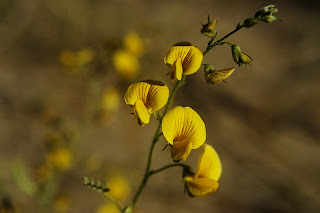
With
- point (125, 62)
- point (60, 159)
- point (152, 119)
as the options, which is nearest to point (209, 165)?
point (60, 159)

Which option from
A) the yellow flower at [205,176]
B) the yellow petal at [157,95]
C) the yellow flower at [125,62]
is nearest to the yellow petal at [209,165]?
the yellow flower at [205,176]

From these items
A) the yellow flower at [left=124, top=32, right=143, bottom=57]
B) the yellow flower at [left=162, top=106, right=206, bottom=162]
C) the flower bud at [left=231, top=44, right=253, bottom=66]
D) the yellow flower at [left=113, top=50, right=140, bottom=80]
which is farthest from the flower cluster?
the yellow flower at [left=124, top=32, right=143, bottom=57]

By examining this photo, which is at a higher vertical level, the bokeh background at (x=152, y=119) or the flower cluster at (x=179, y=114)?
the flower cluster at (x=179, y=114)

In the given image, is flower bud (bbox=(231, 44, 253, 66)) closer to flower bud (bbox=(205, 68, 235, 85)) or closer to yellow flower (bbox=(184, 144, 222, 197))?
flower bud (bbox=(205, 68, 235, 85))

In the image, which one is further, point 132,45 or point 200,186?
point 132,45

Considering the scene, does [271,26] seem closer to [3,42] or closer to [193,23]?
[193,23]

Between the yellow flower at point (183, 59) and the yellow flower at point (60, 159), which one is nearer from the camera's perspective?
the yellow flower at point (183, 59)

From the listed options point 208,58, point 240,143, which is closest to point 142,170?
point 240,143

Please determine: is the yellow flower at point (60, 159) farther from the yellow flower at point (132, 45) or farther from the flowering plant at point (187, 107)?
the flowering plant at point (187, 107)

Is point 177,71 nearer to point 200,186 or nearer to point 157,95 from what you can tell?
point 157,95
